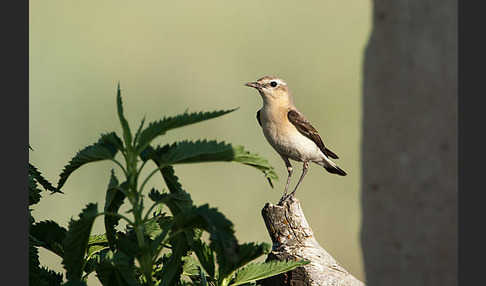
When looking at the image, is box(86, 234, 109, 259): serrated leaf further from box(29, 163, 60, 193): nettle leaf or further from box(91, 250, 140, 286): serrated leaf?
box(91, 250, 140, 286): serrated leaf

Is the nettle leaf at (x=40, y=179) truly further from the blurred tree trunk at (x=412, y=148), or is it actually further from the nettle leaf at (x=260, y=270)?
the blurred tree trunk at (x=412, y=148)

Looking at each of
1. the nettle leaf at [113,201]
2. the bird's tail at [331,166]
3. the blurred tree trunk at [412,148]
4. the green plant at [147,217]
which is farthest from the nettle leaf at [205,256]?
the bird's tail at [331,166]

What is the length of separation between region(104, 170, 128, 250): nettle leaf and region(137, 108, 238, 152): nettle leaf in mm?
165

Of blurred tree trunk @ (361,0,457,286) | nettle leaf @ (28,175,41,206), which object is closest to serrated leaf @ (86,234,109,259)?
nettle leaf @ (28,175,41,206)

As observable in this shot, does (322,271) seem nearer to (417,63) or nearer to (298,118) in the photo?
(417,63)

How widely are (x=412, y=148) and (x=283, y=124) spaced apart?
8.92ft

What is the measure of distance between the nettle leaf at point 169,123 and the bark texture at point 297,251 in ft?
4.12

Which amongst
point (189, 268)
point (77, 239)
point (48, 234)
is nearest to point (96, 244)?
point (48, 234)

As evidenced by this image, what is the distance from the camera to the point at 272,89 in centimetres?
507

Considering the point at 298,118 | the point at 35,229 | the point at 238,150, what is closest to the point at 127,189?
the point at 238,150

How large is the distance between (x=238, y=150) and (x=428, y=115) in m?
0.72

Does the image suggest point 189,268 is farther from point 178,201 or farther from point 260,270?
point 178,201

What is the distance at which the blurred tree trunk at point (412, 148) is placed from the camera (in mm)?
2270

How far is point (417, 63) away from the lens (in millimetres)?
2324
